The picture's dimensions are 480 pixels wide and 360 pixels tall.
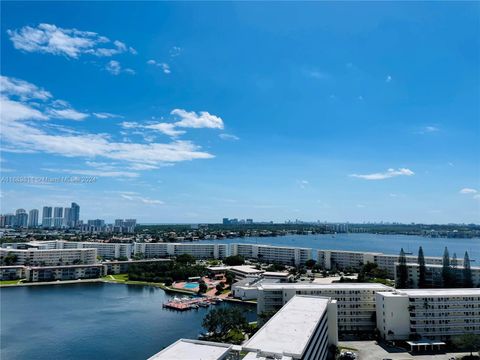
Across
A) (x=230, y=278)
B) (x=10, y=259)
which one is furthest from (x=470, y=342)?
(x=10, y=259)

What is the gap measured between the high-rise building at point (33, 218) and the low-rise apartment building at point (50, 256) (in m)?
57.2

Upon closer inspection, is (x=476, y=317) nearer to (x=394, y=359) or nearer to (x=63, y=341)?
(x=394, y=359)

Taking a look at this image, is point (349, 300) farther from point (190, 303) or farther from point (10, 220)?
point (10, 220)

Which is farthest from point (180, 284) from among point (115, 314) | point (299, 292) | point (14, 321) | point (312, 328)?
point (312, 328)

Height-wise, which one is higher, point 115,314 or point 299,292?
point 299,292

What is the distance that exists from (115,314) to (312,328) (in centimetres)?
1017

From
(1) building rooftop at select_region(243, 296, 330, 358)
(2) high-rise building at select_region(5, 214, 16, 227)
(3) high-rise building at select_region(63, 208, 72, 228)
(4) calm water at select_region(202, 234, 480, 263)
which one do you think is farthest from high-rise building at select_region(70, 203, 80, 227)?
(1) building rooftop at select_region(243, 296, 330, 358)

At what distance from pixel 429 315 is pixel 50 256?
26395 mm

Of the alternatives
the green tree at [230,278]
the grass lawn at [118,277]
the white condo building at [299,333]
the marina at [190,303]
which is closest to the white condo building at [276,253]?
the green tree at [230,278]

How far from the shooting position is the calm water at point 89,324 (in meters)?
10.9

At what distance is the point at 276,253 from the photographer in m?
31.6

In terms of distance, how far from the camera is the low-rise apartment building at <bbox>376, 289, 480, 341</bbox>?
11.0 meters

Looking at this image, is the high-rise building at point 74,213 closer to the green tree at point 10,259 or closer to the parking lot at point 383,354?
the green tree at point 10,259

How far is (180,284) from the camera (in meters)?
22.1
